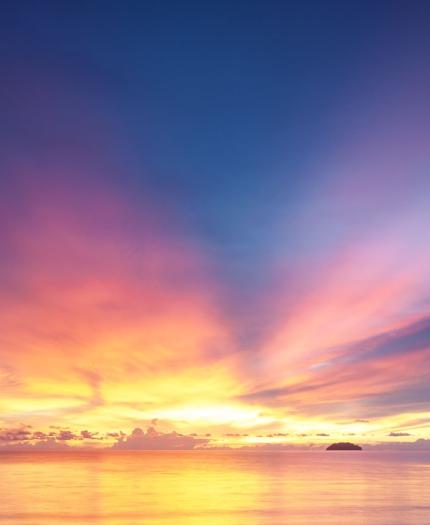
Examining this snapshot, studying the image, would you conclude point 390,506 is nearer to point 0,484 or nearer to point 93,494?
point 93,494

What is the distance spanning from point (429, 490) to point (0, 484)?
7213cm

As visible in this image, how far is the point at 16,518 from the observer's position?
2442 inches

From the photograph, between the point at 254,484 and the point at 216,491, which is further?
the point at 254,484

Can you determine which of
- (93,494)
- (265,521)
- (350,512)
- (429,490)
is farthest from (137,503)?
(429,490)

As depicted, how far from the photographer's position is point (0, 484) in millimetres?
105938

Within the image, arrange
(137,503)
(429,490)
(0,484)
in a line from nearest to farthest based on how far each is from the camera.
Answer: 1. (137,503)
2. (429,490)
3. (0,484)

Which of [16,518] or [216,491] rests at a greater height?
[216,491]

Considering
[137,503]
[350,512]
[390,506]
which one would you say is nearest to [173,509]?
[137,503]

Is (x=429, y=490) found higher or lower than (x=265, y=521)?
higher

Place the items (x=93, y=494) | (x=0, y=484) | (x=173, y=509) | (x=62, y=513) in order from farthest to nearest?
(x=0, y=484), (x=93, y=494), (x=173, y=509), (x=62, y=513)

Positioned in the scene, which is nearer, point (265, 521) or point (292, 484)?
point (265, 521)

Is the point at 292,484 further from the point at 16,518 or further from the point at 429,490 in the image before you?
the point at 16,518

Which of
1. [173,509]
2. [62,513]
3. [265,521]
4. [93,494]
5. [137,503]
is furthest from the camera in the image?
[93,494]

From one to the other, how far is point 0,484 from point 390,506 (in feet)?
224
